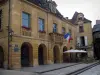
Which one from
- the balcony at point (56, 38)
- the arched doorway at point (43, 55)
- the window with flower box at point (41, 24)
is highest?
the window with flower box at point (41, 24)

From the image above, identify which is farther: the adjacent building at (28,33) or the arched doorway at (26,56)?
the arched doorway at (26,56)

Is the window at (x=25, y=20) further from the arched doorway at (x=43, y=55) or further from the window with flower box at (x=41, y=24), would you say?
the arched doorway at (x=43, y=55)

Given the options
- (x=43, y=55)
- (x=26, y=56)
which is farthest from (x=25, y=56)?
(x=43, y=55)

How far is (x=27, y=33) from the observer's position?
17.3 meters

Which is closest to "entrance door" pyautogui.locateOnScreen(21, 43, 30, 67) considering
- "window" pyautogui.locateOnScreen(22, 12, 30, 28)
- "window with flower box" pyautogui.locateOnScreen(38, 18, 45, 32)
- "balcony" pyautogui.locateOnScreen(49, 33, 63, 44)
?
"window with flower box" pyautogui.locateOnScreen(38, 18, 45, 32)

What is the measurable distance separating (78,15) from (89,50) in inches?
323

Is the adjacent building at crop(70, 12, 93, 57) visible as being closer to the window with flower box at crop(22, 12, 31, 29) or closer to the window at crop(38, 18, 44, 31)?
the window at crop(38, 18, 44, 31)

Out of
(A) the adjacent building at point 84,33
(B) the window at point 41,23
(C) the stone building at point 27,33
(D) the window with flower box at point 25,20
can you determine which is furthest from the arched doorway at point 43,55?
(A) the adjacent building at point 84,33

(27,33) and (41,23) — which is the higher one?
(41,23)

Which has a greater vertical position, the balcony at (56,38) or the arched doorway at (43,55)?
the balcony at (56,38)

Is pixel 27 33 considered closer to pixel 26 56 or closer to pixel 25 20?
pixel 25 20

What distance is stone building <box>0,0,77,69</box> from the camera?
1552 centimetres

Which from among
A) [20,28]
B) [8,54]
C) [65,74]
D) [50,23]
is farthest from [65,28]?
[65,74]

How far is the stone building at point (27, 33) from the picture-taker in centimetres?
1552
